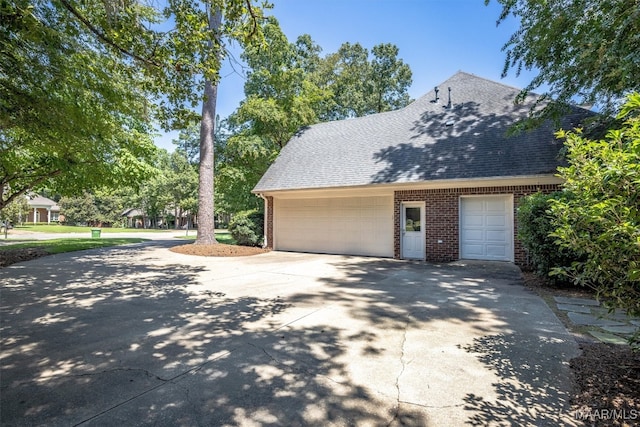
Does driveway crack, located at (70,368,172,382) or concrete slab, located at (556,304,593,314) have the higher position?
concrete slab, located at (556,304,593,314)

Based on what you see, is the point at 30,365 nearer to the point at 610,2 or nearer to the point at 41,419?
the point at 41,419

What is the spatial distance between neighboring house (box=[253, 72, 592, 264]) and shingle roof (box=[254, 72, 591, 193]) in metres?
0.04

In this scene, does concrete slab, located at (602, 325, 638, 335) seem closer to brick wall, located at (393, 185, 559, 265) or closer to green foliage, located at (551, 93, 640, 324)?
green foliage, located at (551, 93, 640, 324)

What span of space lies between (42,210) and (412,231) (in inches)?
2657

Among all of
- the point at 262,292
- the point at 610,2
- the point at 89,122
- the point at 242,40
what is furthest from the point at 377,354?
the point at 610,2

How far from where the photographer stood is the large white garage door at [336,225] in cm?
1198

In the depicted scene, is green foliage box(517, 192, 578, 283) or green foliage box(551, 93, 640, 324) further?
green foliage box(517, 192, 578, 283)

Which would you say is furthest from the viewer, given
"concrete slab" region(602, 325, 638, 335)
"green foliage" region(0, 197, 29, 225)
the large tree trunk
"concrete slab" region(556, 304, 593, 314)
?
"green foliage" region(0, 197, 29, 225)

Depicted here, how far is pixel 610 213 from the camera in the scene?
2.43m

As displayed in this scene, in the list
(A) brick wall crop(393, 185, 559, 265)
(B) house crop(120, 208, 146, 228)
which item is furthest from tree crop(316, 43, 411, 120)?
(B) house crop(120, 208, 146, 228)

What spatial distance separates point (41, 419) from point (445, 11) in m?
12.7

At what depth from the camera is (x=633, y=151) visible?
225cm

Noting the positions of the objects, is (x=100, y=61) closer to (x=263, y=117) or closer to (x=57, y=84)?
(x=57, y=84)

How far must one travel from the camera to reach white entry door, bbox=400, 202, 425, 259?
11211mm
